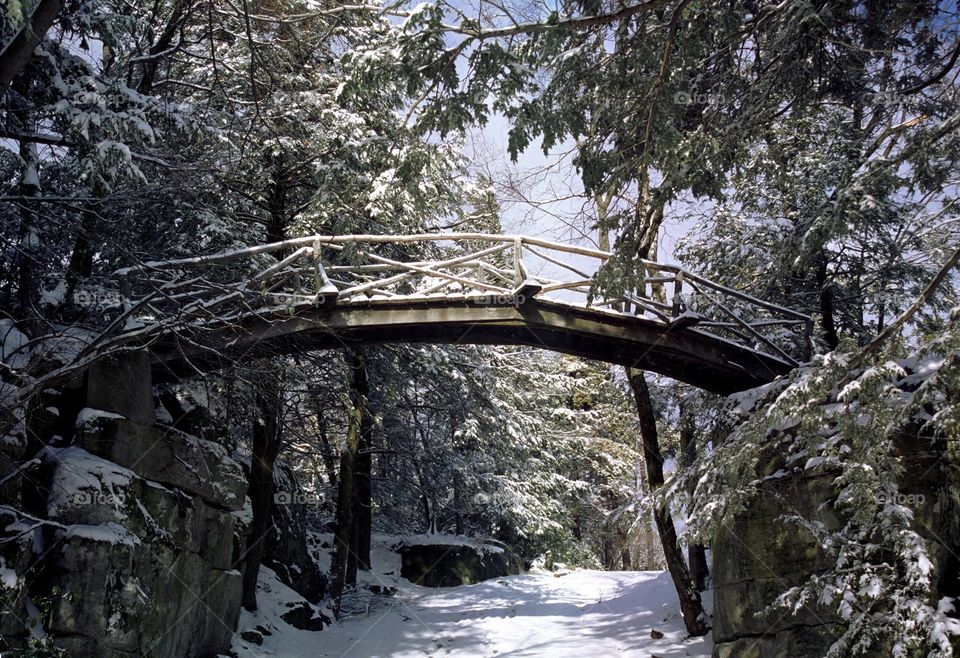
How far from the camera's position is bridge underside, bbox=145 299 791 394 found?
827cm

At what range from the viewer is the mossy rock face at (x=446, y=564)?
15922 millimetres

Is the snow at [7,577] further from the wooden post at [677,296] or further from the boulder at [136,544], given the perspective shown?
the wooden post at [677,296]

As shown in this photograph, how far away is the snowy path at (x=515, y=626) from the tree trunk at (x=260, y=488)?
0.82 m

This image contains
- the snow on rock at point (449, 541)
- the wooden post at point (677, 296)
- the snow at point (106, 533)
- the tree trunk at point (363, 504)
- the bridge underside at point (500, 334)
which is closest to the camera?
the snow at point (106, 533)

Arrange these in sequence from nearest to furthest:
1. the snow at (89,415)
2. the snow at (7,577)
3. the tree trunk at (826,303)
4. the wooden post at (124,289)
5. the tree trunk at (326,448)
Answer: the snow at (7,577), the snow at (89,415), the wooden post at (124,289), the tree trunk at (826,303), the tree trunk at (326,448)

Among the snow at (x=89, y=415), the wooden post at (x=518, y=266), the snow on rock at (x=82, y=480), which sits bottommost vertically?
the snow on rock at (x=82, y=480)

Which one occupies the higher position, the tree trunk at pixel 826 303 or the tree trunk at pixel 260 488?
the tree trunk at pixel 826 303

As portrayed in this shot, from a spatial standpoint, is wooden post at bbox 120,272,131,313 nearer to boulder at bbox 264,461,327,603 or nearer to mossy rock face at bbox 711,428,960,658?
boulder at bbox 264,461,327,603

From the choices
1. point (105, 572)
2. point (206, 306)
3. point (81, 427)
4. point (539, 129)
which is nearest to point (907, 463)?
point (539, 129)

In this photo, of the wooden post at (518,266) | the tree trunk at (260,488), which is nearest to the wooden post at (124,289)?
the tree trunk at (260,488)

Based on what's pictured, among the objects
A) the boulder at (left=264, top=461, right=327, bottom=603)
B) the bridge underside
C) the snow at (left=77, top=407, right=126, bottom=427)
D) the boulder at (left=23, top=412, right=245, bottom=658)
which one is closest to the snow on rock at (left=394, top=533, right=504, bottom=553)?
the boulder at (left=264, top=461, right=327, bottom=603)

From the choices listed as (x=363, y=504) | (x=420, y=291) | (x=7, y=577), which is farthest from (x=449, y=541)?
(x=7, y=577)

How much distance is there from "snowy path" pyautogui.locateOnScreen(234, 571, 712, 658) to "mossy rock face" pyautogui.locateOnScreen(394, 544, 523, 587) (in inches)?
43.3

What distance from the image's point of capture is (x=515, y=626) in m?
11.3
